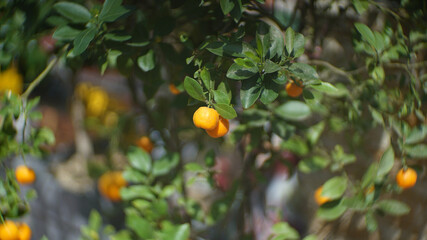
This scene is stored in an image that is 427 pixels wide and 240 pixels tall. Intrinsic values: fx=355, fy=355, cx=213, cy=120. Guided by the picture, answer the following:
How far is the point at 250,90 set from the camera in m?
0.55

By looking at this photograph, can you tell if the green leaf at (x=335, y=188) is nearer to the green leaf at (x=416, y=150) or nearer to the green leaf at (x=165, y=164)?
the green leaf at (x=416, y=150)

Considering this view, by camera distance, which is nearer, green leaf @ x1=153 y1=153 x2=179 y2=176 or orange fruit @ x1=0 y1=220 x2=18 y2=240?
orange fruit @ x1=0 y1=220 x2=18 y2=240

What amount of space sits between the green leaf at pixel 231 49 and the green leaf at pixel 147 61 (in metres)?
0.18

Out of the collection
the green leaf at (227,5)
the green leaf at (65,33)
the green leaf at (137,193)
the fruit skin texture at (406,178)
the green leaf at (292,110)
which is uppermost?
the green leaf at (227,5)

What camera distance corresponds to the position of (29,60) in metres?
0.84

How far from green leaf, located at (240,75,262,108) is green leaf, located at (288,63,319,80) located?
2.2 inches

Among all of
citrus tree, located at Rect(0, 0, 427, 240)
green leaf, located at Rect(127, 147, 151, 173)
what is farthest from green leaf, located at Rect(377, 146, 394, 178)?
green leaf, located at Rect(127, 147, 151, 173)

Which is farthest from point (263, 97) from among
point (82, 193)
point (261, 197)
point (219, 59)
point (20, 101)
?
point (82, 193)

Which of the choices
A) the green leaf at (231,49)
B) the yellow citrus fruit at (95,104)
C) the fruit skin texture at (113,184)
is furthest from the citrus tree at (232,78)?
the yellow citrus fruit at (95,104)

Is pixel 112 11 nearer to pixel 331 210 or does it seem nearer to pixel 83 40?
pixel 83 40

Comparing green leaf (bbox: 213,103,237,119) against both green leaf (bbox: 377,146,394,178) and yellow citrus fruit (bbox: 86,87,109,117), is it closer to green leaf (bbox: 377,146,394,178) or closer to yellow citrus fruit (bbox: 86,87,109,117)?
green leaf (bbox: 377,146,394,178)

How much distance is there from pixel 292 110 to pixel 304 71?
0.30 meters

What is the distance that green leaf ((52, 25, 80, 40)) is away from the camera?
2.10 ft

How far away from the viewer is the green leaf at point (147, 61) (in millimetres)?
700
